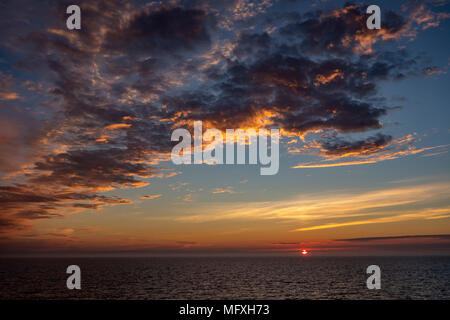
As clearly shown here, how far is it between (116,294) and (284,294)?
29.7m

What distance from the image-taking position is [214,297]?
52781 mm

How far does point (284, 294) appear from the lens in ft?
181
